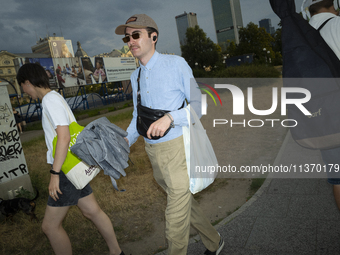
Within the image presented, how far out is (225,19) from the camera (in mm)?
180625

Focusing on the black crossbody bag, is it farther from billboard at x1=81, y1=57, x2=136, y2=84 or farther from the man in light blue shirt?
billboard at x1=81, y1=57, x2=136, y2=84

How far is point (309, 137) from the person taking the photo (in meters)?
1.93

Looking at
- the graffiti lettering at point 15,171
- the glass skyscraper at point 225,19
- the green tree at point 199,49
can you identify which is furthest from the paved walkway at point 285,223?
the glass skyscraper at point 225,19

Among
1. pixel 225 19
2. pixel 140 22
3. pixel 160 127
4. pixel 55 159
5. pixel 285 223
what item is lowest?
pixel 285 223

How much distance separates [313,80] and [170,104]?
3.54 feet

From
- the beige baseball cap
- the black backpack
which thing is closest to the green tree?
the beige baseball cap

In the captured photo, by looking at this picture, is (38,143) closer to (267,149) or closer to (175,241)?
(267,149)

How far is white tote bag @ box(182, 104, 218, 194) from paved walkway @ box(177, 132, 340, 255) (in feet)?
3.32

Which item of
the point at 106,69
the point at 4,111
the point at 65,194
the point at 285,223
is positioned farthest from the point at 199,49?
the point at 65,194

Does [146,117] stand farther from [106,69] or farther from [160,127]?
[106,69]

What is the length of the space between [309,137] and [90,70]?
28329mm

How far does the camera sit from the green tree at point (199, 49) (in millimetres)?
44928

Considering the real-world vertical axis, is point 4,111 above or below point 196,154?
above

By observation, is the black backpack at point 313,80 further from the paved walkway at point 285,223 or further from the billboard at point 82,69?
the billboard at point 82,69
